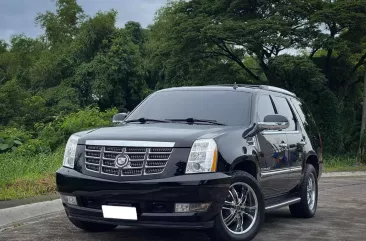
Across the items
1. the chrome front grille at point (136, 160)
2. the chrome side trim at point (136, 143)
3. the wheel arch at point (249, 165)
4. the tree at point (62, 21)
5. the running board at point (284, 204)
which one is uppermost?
the tree at point (62, 21)

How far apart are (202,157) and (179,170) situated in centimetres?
27

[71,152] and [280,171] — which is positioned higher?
[71,152]

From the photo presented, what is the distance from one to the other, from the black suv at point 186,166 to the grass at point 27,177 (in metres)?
2.68

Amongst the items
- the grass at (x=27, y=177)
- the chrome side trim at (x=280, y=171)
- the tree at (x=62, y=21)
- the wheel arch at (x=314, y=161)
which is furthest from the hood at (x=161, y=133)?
the tree at (x=62, y=21)

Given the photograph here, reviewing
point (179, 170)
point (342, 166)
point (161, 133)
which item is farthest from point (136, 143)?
point (342, 166)

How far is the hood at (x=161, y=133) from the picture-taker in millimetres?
5773

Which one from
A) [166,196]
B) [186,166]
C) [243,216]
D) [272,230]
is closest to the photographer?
[166,196]

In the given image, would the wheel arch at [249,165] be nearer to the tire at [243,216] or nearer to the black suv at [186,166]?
the black suv at [186,166]

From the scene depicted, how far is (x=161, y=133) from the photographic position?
595cm

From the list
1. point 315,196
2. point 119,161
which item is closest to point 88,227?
point 119,161

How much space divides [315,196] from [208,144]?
12.0 feet

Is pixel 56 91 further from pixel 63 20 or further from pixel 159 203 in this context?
pixel 159 203

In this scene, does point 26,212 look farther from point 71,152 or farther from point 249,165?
point 249,165

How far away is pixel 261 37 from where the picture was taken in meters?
31.2
